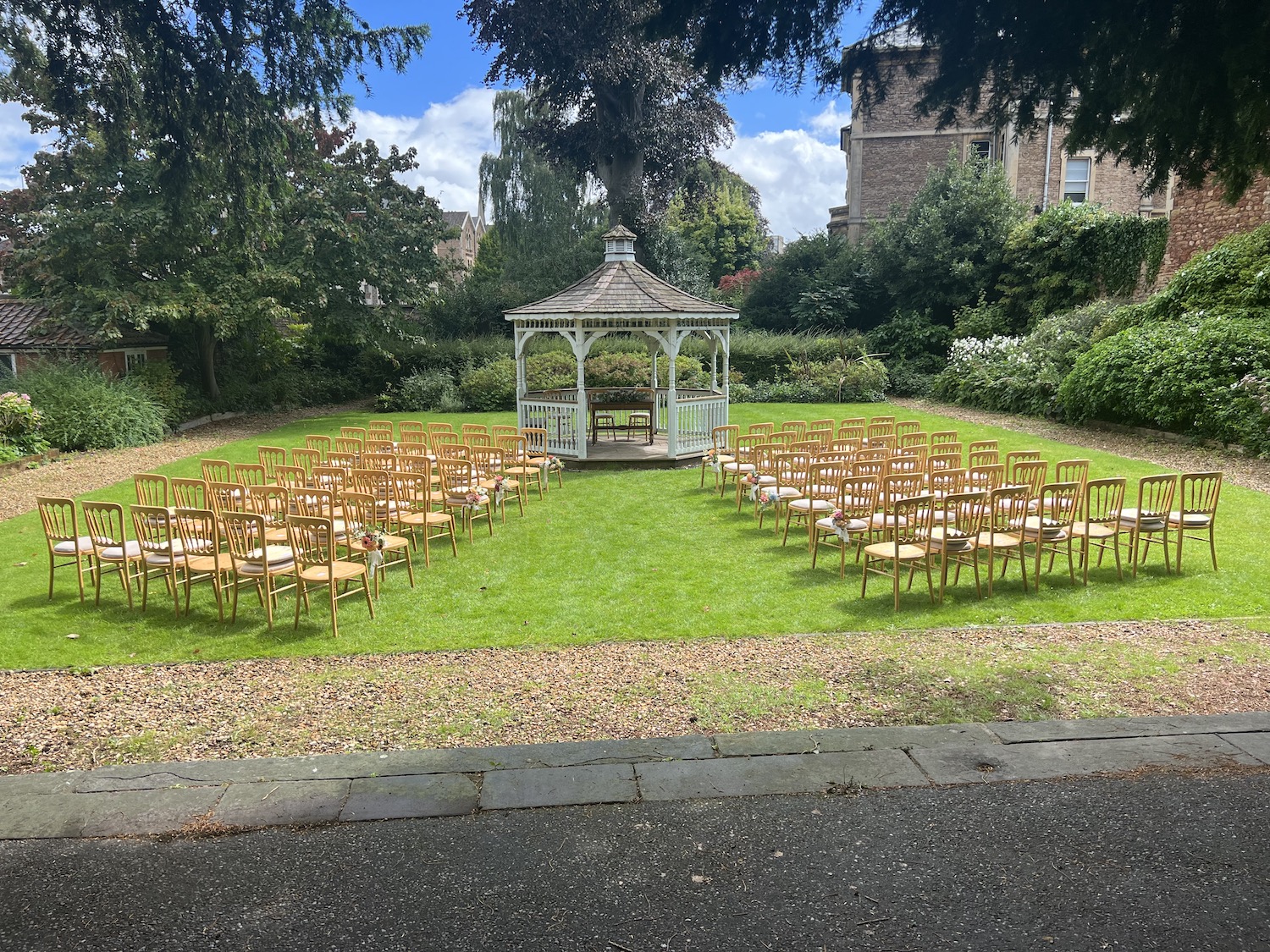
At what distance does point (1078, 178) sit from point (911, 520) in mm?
30347

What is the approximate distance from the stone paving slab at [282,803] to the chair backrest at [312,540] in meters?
Answer: 2.66

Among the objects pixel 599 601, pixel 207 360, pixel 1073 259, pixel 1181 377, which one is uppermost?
pixel 1073 259

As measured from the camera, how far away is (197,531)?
9.09 m

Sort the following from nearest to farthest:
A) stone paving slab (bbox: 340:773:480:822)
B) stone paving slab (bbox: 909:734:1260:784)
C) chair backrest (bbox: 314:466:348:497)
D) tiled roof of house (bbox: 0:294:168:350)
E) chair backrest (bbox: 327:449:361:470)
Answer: stone paving slab (bbox: 340:773:480:822) < stone paving slab (bbox: 909:734:1260:784) < chair backrest (bbox: 314:466:348:497) < chair backrest (bbox: 327:449:361:470) < tiled roof of house (bbox: 0:294:168:350)

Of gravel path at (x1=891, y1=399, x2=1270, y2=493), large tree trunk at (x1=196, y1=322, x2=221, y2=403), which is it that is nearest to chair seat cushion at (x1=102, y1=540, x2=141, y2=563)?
gravel path at (x1=891, y1=399, x2=1270, y2=493)

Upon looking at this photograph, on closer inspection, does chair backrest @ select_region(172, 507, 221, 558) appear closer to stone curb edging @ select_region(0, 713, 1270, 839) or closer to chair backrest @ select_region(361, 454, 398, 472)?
chair backrest @ select_region(361, 454, 398, 472)

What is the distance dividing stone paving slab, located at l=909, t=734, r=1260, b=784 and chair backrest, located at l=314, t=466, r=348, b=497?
6732mm

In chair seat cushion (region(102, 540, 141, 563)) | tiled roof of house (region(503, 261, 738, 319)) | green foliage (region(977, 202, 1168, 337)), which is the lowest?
chair seat cushion (region(102, 540, 141, 563))

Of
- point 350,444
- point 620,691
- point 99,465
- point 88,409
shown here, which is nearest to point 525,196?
point 88,409

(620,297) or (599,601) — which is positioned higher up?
(620,297)

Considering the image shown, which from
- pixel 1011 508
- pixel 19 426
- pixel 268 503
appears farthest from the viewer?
pixel 19 426

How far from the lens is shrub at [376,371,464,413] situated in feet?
91.1

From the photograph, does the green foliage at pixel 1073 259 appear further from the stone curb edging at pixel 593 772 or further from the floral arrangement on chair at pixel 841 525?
the stone curb edging at pixel 593 772

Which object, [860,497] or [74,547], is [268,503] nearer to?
[74,547]
